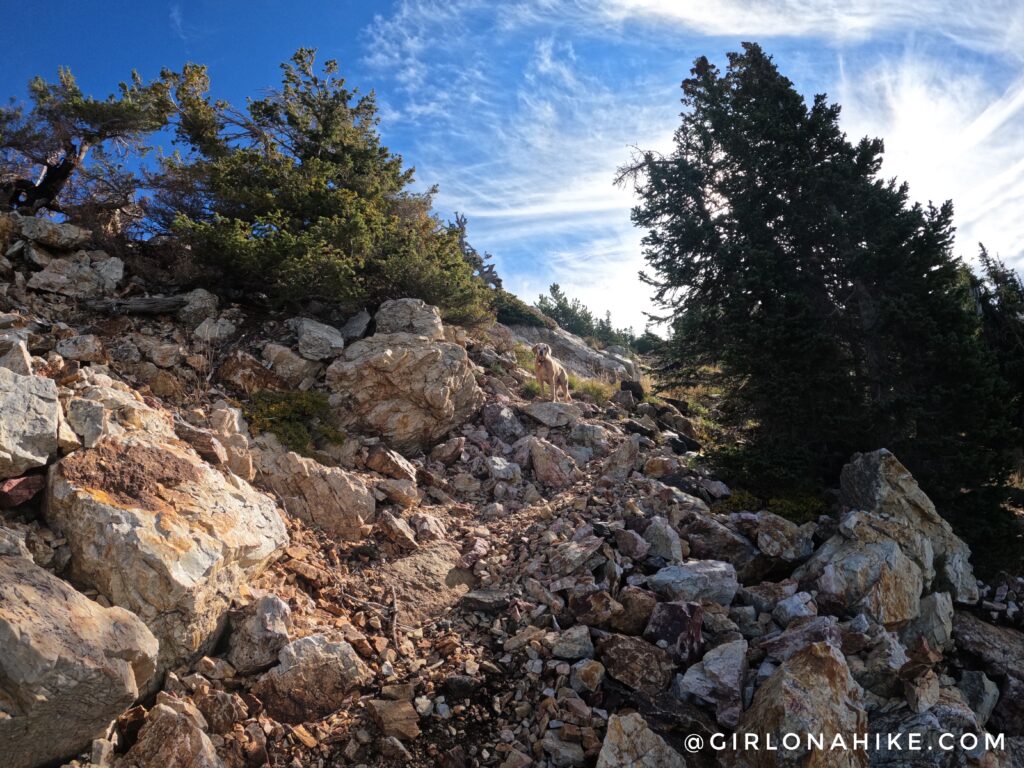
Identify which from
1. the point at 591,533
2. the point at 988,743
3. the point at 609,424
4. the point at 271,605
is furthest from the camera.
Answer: the point at 609,424

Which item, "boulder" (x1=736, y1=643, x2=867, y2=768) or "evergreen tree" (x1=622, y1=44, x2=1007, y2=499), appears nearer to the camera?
"boulder" (x1=736, y1=643, x2=867, y2=768)

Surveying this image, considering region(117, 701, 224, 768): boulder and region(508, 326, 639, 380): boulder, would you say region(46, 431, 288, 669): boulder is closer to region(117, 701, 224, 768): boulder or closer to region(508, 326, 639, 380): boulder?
region(117, 701, 224, 768): boulder

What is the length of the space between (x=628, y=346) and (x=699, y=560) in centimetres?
2650

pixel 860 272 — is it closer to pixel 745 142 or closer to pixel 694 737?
pixel 745 142

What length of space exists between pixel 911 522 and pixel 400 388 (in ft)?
29.1

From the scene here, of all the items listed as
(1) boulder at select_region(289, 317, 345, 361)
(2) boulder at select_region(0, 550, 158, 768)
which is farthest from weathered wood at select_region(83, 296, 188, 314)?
(2) boulder at select_region(0, 550, 158, 768)

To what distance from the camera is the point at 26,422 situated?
4727 mm

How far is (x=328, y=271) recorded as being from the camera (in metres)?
10.6

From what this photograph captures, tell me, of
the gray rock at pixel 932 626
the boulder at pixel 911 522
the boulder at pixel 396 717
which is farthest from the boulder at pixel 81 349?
the gray rock at pixel 932 626

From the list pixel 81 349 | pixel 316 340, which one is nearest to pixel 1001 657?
pixel 316 340

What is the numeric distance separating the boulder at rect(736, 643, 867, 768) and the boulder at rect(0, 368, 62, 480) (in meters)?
6.70

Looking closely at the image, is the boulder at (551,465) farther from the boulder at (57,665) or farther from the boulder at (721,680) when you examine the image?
the boulder at (57,665)

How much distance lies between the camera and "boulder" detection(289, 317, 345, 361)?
10039 mm

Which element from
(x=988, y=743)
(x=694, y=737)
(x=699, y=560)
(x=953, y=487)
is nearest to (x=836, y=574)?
(x=699, y=560)
